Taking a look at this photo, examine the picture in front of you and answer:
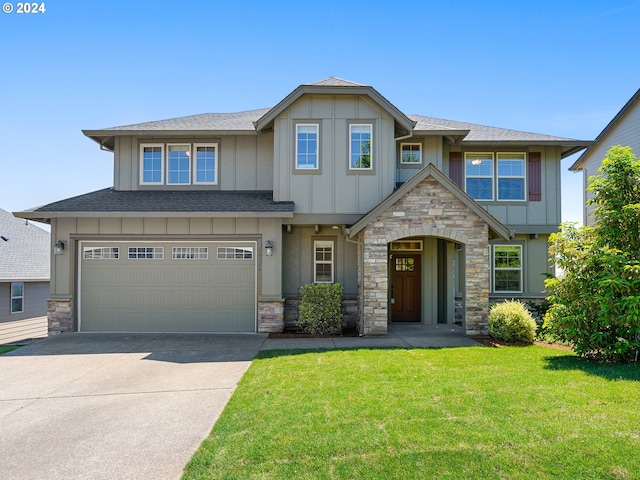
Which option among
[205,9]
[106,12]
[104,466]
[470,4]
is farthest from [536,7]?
[104,466]

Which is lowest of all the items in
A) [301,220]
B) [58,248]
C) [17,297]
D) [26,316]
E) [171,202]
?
[26,316]

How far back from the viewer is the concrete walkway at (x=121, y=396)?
3.77m

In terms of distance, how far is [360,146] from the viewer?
1083cm

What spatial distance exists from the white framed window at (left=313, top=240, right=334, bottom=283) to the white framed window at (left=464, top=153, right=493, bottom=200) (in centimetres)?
502

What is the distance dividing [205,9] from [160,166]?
469 centimetres

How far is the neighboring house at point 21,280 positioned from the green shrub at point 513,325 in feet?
49.5

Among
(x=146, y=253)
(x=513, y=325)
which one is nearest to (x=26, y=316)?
(x=146, y=253)

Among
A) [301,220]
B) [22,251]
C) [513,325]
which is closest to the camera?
[513,325]

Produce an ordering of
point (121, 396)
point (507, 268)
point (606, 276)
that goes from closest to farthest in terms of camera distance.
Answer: point (121, 396)
point (606, 276)
point (507, 268)

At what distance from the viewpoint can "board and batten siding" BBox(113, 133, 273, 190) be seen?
11719 millimetres

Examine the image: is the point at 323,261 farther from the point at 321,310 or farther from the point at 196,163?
the point at 196,163

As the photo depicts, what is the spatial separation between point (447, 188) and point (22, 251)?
1832 cm

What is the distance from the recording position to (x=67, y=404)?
5.36 meters

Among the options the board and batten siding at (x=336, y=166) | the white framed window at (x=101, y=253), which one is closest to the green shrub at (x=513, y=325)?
the board and batten siding at (x=336, y=166)
